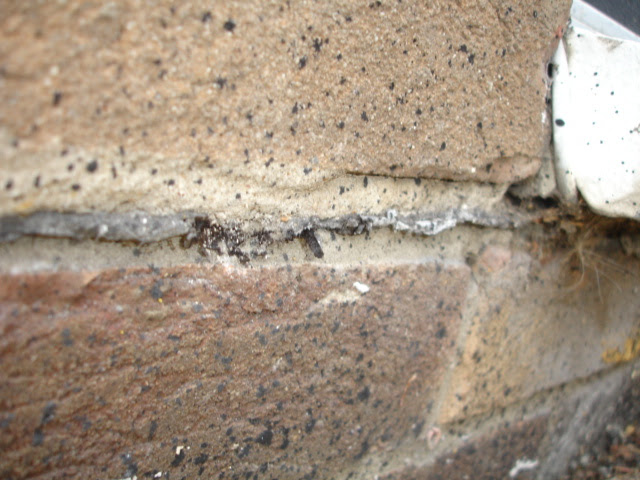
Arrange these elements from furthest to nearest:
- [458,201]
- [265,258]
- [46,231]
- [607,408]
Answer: [607,408] < [458,201] < [265,258] < [46,231]

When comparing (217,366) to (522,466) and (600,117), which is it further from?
(522,466)

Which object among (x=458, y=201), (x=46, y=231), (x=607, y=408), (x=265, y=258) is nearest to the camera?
(x=46, y=231)


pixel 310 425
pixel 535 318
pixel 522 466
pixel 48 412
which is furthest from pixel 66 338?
pixel 522 466

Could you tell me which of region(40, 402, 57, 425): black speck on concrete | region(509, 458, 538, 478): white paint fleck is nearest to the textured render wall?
region(40, 402, 57, 425): black speck on concrete

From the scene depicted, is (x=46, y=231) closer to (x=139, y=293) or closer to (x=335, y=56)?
(x=139, y=293)

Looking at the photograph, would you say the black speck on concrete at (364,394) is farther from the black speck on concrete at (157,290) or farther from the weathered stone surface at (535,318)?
the black speck on concrete at (157,290)

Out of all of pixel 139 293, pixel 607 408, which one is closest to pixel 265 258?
pixel 139 293

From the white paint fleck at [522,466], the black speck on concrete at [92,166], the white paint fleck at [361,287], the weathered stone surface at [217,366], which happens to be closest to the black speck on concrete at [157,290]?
the weathered stone surface at [217,366]

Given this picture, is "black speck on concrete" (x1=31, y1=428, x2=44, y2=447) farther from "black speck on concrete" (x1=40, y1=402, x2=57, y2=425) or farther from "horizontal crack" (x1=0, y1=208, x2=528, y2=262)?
"horizontal crack" (x1=0, y1=208, x2=528, y2=262)
